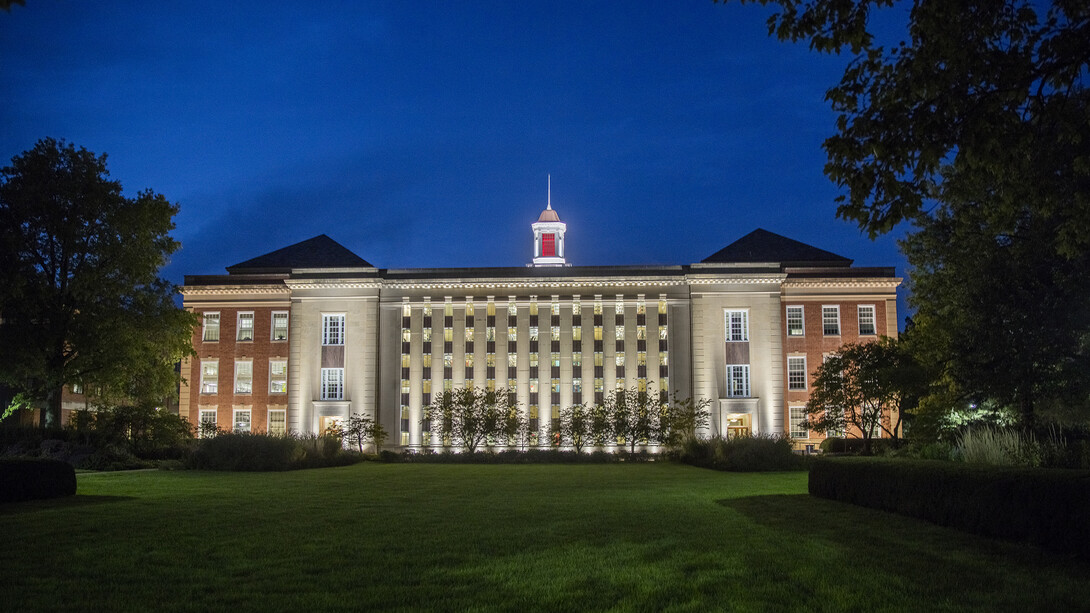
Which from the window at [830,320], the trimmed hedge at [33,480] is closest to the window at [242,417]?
the window at [830,320]

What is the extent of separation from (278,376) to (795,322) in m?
40.2

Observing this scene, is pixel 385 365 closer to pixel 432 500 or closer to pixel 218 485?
pixel 218 485

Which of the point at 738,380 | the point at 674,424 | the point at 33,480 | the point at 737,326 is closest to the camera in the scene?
the point at 33,480

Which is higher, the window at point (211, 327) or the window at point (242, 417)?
the window at point (211, 327)

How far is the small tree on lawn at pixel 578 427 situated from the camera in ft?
174

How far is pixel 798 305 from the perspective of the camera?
64.8m

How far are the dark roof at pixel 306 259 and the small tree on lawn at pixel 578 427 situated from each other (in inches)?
901

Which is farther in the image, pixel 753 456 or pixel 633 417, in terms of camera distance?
pixel 633 417

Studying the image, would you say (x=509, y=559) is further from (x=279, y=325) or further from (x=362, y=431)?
(x=279, y=325)

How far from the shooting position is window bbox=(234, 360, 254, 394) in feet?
217

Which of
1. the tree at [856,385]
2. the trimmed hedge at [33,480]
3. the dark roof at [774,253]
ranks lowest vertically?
the trimmed hedge at [33,480]

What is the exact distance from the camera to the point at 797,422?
205ft

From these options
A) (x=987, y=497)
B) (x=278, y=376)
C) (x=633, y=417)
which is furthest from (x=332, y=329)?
(x=987, y=497)

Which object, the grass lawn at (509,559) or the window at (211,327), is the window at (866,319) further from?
the grass lawn at (509,559)
